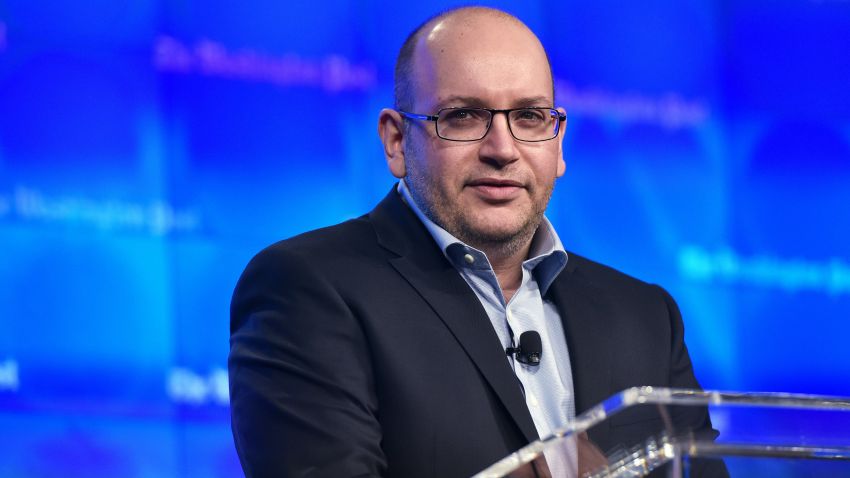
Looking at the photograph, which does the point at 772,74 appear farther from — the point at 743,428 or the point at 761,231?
the point at 743,428

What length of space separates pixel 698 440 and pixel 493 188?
99cm

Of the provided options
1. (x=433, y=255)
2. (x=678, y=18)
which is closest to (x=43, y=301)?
(x=433, y=255)

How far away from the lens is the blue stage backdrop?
11.3 ft

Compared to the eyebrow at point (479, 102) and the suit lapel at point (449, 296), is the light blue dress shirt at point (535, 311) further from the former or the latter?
the eyebrow at point (479, 102)

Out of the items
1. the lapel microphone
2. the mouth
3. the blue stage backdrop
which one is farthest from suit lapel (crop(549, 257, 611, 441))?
the blue stage backdrop

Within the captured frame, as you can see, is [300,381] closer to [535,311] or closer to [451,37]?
[535,311]

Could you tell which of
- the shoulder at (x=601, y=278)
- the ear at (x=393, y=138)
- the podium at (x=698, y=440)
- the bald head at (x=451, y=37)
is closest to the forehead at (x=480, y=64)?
the bald head at (x=451, y=37)

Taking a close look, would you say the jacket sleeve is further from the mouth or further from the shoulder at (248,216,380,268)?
the mouth

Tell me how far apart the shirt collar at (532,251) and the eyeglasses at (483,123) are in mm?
200

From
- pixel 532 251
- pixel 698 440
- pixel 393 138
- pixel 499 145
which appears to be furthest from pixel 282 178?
pixel 698 440

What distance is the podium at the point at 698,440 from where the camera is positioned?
1219mm

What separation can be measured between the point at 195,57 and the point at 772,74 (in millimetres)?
2172

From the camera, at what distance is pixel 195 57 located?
359 cm

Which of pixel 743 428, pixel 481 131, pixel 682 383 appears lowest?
pixel 743 428
